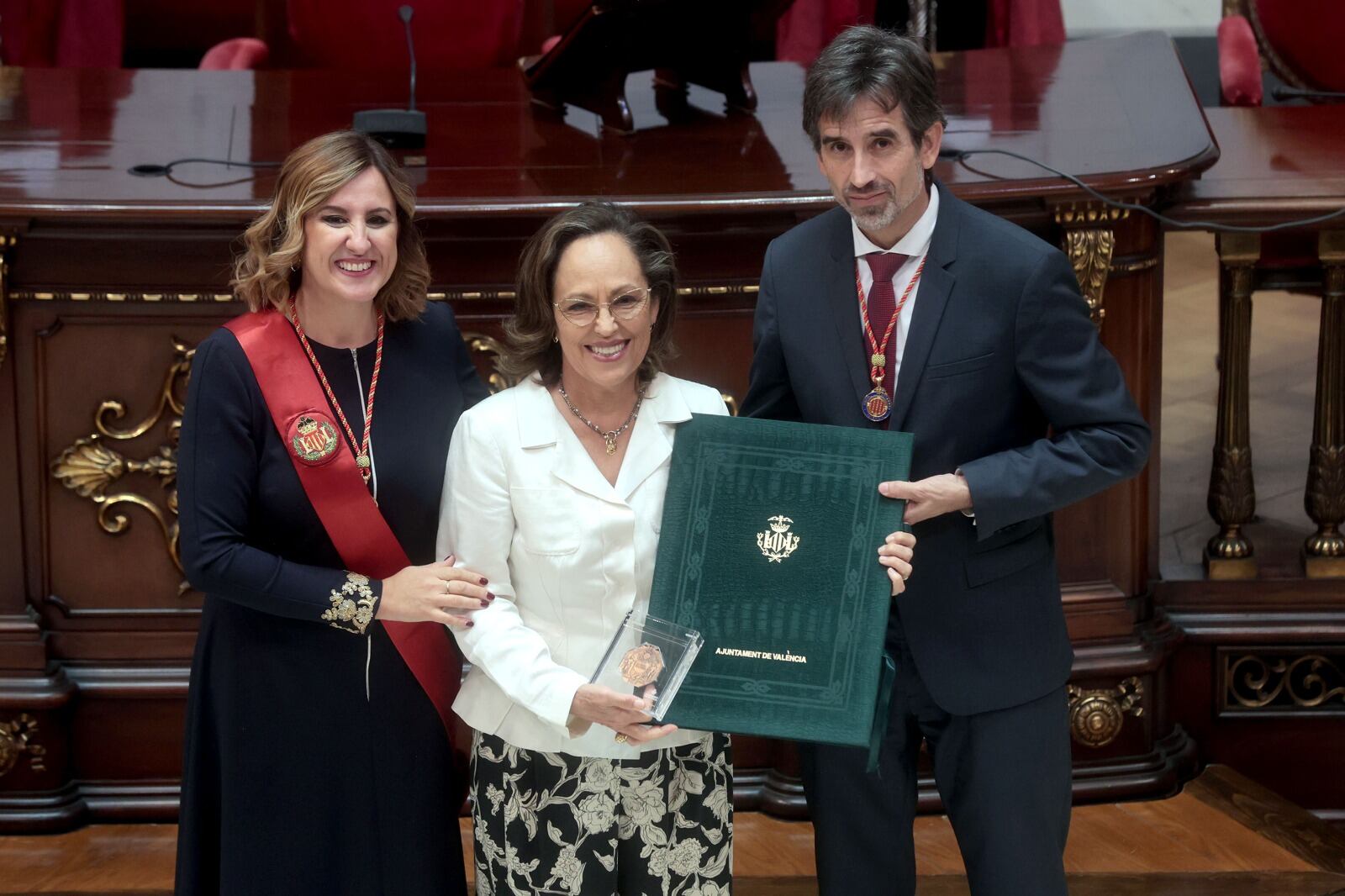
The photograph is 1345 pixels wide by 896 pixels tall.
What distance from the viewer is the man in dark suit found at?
203cm

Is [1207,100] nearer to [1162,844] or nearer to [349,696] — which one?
[1162,844]

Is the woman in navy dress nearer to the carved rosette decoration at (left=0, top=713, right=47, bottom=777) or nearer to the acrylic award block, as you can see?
the acrylic award block

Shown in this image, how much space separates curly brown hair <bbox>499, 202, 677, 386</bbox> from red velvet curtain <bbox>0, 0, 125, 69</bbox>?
3.26 m

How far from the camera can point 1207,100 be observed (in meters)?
6.30

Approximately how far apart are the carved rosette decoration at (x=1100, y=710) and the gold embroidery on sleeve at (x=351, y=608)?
4.93ft

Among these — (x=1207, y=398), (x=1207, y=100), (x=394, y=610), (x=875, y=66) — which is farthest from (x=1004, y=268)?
(x=1207, y=100)

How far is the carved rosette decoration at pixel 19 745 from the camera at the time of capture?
2969 millimetres

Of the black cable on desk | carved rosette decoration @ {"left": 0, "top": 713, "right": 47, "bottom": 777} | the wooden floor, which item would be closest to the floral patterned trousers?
the wooden floor

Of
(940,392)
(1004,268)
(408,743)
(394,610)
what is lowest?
(408,743)

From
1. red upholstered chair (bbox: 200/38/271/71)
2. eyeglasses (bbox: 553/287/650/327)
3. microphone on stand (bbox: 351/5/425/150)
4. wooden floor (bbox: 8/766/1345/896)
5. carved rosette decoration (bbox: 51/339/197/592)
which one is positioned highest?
red upholstered chair (bbox: 200/38/271/71)

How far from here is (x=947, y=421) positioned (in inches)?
81.9

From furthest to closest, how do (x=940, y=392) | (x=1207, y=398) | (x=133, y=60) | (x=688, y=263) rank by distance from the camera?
(x=133, y=60) → (x=1207, y=398) → (x=688, y=263) → (x=940, y=392)

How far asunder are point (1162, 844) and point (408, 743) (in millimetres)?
1458

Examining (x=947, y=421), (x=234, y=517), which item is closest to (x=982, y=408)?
(x=947, y=421)
